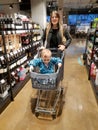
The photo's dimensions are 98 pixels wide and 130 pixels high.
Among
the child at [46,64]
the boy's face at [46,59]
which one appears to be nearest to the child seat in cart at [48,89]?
the child at [46,64]

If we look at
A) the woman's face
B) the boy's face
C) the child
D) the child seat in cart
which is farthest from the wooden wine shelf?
the woman's face

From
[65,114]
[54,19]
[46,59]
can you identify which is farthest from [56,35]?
[65,114]

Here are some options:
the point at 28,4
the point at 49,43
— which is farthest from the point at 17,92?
the point at 28,4

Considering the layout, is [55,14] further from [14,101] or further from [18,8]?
[18,8]

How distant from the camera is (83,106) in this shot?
2793mm

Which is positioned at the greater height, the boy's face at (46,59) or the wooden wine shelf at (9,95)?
the boy's face at (46,59)

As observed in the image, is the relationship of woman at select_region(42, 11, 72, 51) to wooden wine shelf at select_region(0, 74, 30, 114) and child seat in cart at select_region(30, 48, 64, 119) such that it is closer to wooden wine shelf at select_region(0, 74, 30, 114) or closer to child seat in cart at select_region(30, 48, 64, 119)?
child seat in cart at select_region(30, 48, 64, 119)

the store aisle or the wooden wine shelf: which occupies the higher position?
the wooden wine shelf

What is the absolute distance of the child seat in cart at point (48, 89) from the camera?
2047 mm

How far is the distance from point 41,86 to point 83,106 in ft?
3.91

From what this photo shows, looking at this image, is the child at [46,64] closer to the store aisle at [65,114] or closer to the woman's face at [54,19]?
the woman's face at [54,19]

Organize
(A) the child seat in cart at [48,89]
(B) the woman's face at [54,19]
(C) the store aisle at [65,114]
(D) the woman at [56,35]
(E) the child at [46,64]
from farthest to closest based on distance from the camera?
(D) the woman at [56,35]
(B) the woman's face at [54,19]
(E) the child at [46,64]
(C) the store aisle at [65,114]
(A) the child seat in cart at [48,89]

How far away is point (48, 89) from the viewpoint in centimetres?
214

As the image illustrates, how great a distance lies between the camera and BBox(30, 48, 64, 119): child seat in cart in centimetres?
205
